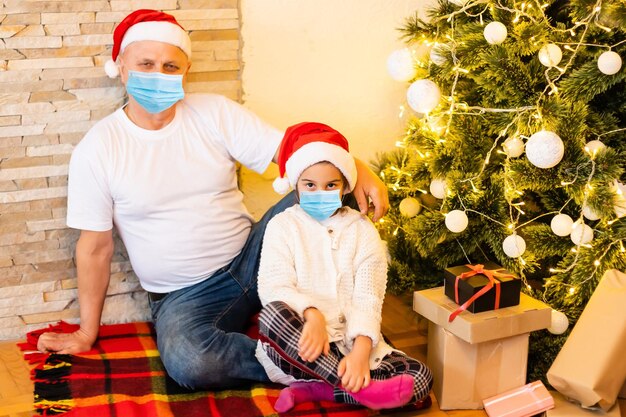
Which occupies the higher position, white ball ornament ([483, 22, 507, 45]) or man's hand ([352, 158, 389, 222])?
white ball ornament ([483, 22, 507, 45])

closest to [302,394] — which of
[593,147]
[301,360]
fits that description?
[301,360]

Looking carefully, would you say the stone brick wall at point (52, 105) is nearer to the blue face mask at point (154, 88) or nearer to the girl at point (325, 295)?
the blue face mask at point (154, 88)

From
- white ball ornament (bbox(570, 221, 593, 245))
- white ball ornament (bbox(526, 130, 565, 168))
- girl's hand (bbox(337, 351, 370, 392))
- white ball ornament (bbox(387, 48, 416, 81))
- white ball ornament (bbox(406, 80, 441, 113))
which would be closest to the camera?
girl's hand (bbox(337, 351, 370, 392))

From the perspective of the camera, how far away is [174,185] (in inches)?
87.6

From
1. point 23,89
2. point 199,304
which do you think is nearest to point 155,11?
point 23,89

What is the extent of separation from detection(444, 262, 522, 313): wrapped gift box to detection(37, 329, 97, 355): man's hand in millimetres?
1125

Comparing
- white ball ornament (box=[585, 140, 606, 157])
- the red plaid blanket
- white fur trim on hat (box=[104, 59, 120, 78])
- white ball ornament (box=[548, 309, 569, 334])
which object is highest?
white fur trim on hat (box=[104, 59, 120, 78])

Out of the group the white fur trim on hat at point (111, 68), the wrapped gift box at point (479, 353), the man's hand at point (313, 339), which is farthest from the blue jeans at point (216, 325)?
the white fur trim on hat at point (111, 68)

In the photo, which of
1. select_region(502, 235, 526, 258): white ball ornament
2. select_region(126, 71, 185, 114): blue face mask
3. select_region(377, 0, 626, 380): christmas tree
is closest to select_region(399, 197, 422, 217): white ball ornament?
select_region(377, 0, 626, 380): christmas tree

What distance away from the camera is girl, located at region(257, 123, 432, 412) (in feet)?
6.21

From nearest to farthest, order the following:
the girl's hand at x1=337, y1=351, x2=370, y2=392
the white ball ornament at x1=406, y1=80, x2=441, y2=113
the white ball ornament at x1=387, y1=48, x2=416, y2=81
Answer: the girl's hand at x1=337, y1=351, x2=370, y2=392 < the white ball ornament at x1=406, y1=80, x2=441, y2=113 < the white ball ornament at x1=387, y1=48, x2=416, y2=81

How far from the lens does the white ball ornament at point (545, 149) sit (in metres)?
1.97

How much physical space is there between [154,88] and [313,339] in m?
0.85

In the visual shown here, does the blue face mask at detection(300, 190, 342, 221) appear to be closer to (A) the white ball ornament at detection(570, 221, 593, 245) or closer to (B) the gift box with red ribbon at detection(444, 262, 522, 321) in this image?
(B) the gift box with red ribbon at detection(444, 262, 522, 321)
